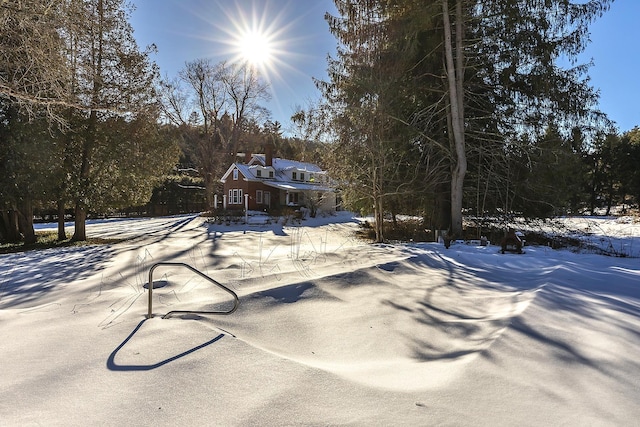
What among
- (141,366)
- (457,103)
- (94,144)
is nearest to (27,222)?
(94,144)

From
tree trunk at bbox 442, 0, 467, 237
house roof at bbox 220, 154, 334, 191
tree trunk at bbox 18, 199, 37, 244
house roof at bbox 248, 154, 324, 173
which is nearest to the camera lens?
tree trunk at bbox 442, 0, 467, 237

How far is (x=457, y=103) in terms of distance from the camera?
12.0m

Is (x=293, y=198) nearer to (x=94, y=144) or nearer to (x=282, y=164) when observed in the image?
(x=282, y=164)

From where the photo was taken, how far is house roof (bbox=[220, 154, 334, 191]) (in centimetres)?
Result: 3231

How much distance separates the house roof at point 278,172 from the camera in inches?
1272

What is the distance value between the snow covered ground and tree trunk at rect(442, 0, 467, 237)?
21.6ft

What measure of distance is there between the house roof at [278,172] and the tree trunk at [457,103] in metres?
18.4

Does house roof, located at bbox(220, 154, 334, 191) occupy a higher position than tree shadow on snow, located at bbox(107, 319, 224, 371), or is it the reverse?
house roof, located at bbox(220, 154, 334, 191)

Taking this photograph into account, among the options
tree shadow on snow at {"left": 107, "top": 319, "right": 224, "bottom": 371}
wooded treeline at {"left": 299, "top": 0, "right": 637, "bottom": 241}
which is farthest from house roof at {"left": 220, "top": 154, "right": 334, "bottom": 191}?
tree shadow on snow at {"left": 107, "top": 319, "right": 224, "bottom": 371}

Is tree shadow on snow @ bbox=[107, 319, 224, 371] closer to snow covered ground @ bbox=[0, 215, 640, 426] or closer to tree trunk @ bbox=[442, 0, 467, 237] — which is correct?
snow covered ground @ bbox=[0, 215, 640, 426]

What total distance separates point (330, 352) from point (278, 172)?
111ft

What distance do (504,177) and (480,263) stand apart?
6.79 m

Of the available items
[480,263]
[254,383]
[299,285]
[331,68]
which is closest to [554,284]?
[480,263]

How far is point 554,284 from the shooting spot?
16.8 feet
